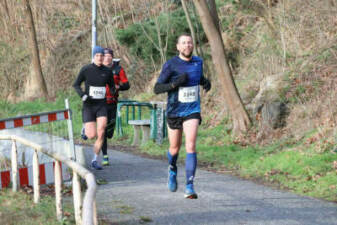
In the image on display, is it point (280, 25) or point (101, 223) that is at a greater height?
point (280, 25)

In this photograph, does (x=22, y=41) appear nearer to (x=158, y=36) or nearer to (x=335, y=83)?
(x=158, y=36)

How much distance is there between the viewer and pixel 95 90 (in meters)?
11.1

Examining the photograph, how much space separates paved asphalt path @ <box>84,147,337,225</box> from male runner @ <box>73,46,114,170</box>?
3.25 feet

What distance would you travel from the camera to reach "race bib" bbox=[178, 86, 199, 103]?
8.05 meters

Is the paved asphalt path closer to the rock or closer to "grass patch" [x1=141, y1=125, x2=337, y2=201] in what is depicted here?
"grass patch" [x1=141, y1=125, x2=337, y2=201]

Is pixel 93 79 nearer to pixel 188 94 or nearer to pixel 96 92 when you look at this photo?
pixel 96 92

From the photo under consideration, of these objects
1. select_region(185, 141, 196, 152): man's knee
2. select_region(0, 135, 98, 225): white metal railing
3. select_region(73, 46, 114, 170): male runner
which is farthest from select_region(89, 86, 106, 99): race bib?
select_region(185, 141, 196, 152): man's knee

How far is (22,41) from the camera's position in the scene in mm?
38906

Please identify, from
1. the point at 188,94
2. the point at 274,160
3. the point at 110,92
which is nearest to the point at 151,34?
the point at 110,92

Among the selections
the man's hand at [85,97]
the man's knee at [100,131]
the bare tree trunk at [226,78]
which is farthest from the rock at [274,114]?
the man's hand at [85,97]

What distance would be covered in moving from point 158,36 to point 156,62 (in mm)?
3138

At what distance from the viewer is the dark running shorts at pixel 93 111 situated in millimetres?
11234

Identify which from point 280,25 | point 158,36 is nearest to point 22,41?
point 158,36

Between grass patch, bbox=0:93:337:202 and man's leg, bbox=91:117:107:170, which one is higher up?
man's leg, bbox=91:117:107:170
